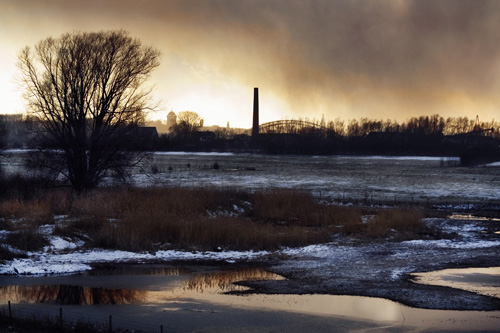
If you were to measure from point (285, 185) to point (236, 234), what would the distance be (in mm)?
26513

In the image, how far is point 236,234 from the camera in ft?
78.8

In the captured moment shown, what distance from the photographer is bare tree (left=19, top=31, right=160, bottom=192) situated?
119 feet

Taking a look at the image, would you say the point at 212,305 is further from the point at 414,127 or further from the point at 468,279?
the point at 414,127

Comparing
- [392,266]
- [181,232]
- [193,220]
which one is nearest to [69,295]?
[181,232]

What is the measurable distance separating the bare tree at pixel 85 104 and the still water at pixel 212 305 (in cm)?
1958

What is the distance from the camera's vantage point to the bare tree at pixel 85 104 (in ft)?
119

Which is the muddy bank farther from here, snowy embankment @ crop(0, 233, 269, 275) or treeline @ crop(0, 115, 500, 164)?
treeline @ crop(0, 115, 500, 164)

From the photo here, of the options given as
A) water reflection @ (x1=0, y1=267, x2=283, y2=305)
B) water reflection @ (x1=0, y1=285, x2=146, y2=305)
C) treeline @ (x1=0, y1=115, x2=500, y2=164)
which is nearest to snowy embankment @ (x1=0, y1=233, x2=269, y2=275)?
water reflection @ (x1=0, y1=267, x2=283, y2=305)

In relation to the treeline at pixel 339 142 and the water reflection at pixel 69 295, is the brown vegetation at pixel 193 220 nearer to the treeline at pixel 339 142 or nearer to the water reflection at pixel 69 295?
the water reflection at pixel 69 295

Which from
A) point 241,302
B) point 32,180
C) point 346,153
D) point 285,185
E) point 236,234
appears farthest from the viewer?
point 346,153

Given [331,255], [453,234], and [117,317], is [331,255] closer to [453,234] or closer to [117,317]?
[453,234]

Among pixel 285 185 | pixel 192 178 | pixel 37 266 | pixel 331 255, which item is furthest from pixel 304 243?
pixel 192 178

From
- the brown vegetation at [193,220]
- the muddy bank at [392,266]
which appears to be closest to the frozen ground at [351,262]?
the muddy bank at [392,266]

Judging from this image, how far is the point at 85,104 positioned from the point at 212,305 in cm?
2620
